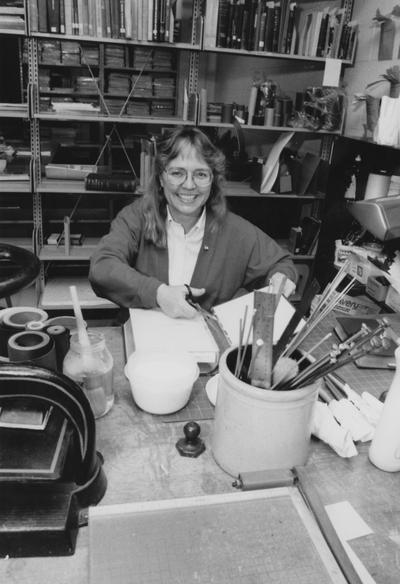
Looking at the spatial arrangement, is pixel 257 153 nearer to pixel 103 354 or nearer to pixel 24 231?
pixel 24 231

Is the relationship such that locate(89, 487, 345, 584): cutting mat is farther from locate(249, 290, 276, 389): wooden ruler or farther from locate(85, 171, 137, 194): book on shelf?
locate(85, 171, 137, 194): book on shelf

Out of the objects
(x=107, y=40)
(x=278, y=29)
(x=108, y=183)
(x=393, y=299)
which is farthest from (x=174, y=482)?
(x=278, y=29)

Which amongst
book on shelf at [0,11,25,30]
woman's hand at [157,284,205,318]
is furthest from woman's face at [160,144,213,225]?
book on shelf at [0,11,25,30]

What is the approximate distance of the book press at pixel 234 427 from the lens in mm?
689

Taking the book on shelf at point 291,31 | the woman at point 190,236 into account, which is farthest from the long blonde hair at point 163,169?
the book on shelf at point 291,31

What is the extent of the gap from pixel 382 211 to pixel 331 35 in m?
2.60

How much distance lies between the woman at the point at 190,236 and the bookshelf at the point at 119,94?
3.93 ft

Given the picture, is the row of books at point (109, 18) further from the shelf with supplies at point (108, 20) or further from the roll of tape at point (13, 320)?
the roll of tape at point (13, 320)

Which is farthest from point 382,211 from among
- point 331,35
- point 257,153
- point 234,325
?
point 257,153

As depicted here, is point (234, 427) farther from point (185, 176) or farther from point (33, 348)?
point (185, 176)

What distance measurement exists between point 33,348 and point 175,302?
57 centimetres

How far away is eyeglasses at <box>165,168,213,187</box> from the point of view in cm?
177

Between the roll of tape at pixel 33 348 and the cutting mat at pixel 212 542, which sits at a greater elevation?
the roll of tape at pixel 33 348

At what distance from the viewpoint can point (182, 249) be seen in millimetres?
1885
